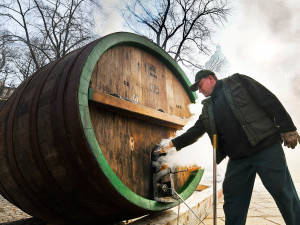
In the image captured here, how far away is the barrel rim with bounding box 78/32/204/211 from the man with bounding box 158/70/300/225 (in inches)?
22.8

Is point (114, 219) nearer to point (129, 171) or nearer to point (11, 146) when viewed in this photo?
point (129, 171)

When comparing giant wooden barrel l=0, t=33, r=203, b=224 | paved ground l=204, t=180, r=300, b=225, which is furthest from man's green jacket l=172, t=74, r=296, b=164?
paved ground l=204, t=180, r=300, b=225

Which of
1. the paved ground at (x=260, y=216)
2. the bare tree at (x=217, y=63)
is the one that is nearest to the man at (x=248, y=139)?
the paved ground at (x=260, y=216)

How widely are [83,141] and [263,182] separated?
62.5 inches

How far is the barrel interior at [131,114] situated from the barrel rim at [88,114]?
8cm

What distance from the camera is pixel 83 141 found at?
1.38 meters

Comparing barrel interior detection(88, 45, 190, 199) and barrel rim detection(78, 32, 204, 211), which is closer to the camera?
barrel rim detection(78, 32, 204, 211)

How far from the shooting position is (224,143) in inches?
83.9

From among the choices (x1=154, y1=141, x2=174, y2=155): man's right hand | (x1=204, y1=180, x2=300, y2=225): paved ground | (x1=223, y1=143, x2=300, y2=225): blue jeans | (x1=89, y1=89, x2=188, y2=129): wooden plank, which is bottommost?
(x1=204, y1=180, x2=300, y2=225): paved ground

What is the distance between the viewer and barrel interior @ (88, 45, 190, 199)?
5.76ft

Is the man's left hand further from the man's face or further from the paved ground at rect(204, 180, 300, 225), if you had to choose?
the paved ground at rect(204, 180, 300, 225)

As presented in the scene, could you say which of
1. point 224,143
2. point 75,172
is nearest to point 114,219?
point 75,172

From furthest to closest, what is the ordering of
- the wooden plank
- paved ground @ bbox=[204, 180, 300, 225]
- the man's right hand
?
paved ground @ bbox=[204, 180, 300, 225]
the man's right hand
the wooden plank

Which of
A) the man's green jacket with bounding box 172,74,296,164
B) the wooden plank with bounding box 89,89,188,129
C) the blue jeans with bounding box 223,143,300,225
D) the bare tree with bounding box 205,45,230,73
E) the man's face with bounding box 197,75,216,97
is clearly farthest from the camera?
the bare tree with bounding box 205,45,230,73
